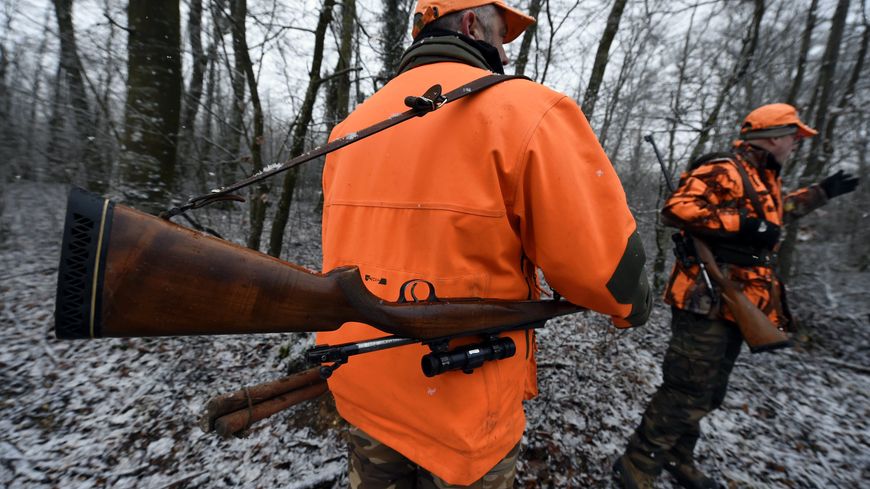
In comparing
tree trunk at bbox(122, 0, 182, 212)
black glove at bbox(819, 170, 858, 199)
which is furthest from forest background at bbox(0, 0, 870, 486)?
black glove at bbox(819, 170, 858, 199)

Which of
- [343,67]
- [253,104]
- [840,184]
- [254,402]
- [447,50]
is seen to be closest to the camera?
[447,50]

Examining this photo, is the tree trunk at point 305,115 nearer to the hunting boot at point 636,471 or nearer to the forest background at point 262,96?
the forest background at point 262,96

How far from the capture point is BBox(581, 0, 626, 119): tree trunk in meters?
5.97

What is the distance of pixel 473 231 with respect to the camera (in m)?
1.12

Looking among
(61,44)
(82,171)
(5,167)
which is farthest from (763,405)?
(5,167)

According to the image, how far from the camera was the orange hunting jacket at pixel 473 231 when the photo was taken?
3.56ft

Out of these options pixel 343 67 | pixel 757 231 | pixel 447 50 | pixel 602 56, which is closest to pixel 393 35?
pixel 343 67

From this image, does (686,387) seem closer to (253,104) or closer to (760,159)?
(760,159)

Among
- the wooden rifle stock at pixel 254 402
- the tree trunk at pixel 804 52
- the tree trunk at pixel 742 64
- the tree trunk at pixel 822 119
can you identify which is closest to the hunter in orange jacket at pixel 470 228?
the wooden rifle stock at pixel 254 402

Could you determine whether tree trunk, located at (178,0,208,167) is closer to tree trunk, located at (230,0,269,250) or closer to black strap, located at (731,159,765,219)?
tree trunk, located at (230,0,269,250)

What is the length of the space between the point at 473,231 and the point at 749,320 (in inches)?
96.1

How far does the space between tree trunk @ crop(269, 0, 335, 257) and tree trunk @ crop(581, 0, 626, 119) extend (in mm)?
4550

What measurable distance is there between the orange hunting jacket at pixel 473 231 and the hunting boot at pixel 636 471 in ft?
6.52

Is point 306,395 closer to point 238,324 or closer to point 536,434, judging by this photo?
point 238,324
